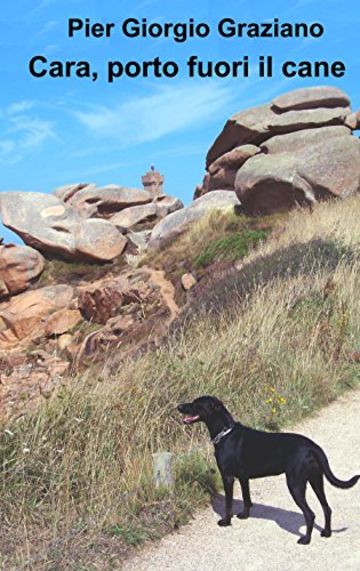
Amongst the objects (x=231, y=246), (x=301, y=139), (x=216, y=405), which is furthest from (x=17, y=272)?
(x=216, y=405)

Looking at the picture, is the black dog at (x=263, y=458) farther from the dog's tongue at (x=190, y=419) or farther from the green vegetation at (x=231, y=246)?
the green vegetation at (x=231, y=246)

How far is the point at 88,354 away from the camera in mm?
17297

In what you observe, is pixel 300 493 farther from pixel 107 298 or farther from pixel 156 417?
pixel 107 298

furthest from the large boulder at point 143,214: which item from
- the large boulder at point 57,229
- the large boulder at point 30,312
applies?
the large boulder at point 30,312

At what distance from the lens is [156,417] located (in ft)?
20.6

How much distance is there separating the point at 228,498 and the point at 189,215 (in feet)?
56.6

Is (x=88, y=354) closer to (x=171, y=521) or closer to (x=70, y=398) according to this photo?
(x=70, y=398)

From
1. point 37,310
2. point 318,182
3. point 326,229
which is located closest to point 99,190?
point 37,310

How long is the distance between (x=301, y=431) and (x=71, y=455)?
2.53 metres

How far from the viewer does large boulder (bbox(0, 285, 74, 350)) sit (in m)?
21.3

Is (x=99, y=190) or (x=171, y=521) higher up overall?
(x=171, y=521)

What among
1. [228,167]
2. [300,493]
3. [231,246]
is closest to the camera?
[300,493]

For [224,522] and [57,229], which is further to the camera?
[57,229]

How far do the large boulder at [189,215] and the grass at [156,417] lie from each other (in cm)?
1095
